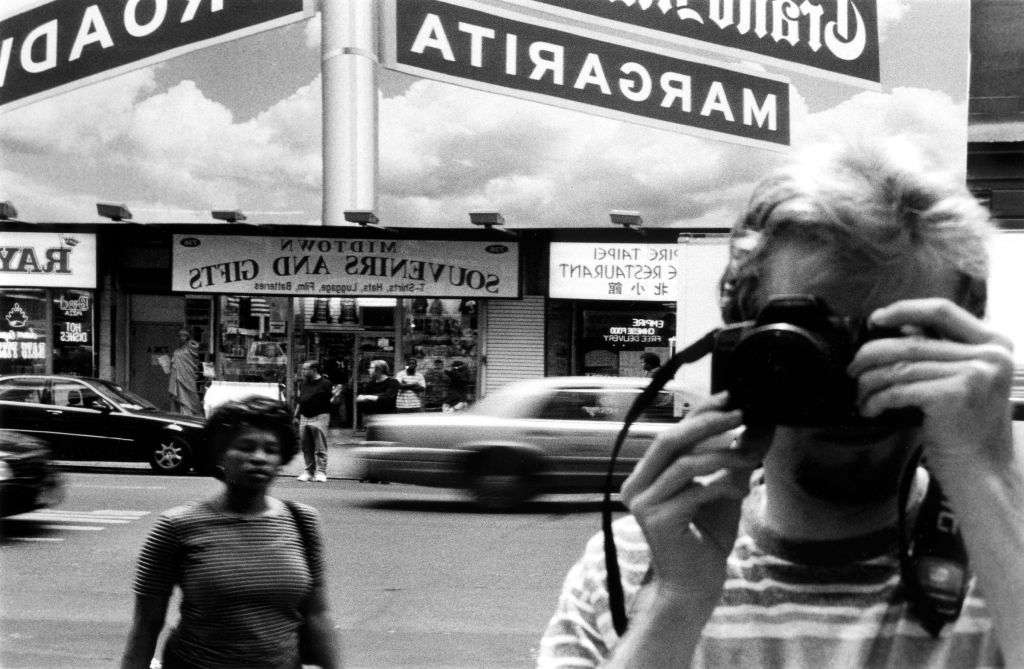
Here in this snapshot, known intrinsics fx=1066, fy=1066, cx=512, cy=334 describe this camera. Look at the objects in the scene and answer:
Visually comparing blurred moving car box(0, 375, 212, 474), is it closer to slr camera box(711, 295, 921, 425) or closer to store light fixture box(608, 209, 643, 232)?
store light fixture box(608, 209, 643, 232)

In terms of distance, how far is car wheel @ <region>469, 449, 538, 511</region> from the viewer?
30.9 ft

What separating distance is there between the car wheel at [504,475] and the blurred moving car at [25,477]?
3.48 meters

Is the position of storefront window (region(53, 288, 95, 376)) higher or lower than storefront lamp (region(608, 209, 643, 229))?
lower

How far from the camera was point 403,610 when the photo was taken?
6.12m

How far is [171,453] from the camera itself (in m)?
12.4

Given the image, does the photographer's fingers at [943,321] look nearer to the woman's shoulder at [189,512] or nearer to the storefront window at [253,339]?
the woman's shoulder at [189,512]

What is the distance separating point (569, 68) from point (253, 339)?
667cm

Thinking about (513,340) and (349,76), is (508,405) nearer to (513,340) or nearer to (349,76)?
(513,340)

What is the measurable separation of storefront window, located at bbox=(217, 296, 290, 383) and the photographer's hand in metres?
16.8

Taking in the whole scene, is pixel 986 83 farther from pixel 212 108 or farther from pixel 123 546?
pixel 123 546

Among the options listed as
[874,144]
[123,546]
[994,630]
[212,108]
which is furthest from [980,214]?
[212,108]

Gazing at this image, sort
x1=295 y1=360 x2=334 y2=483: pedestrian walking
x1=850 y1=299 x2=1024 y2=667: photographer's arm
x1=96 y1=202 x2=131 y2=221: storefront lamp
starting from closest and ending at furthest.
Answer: x1=850 y1=299 x2=1024 y2=667: photographer's arm, x1=295 y1=360 x2=334 y2=483: pedestrian walking, x1=96 y1=202 x2=131 y2=221: storefront lamp

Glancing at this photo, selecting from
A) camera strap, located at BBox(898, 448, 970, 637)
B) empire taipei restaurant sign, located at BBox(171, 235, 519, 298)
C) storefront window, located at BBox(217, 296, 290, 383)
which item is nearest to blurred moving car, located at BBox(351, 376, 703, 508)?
empire taipei restaurant sign, located at BBox(171, 235, 519, 298)

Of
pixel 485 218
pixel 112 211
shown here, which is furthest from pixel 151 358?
pixel 485 218
